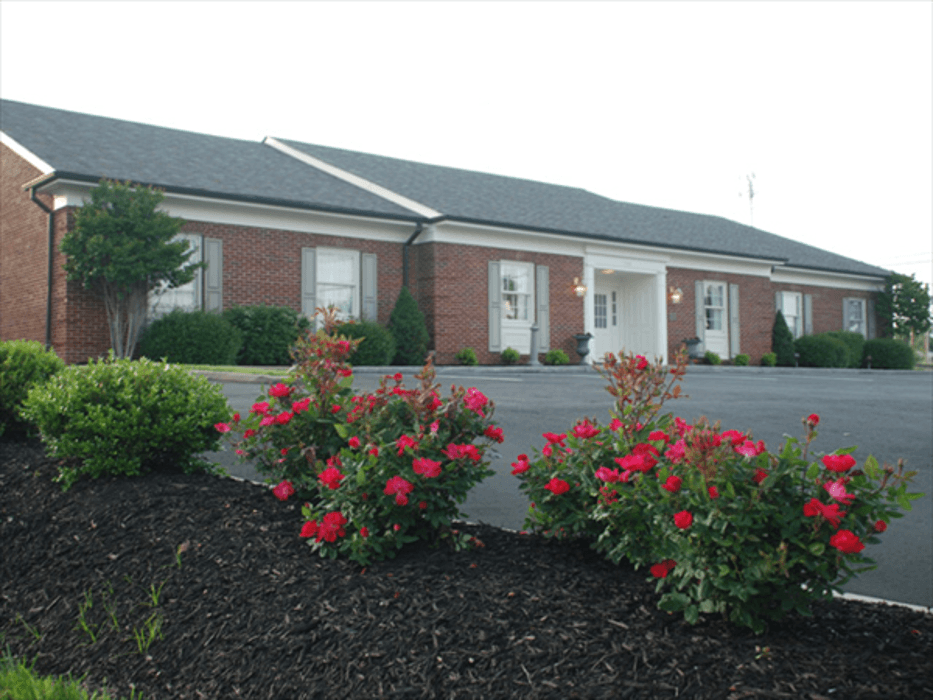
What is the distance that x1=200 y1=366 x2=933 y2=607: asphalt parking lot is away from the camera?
160 inches

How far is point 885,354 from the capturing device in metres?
26.9

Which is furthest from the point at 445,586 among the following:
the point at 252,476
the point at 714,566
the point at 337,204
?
the point at 337,204

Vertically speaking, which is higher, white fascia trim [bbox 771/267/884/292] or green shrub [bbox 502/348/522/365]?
white fascia trim [bbox 771/267/884/292]

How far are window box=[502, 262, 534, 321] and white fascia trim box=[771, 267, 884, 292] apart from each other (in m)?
10.2

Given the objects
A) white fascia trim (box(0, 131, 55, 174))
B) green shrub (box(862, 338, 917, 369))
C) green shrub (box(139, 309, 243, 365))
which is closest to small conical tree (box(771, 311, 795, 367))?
green shrub (box(862, 338, 917, 369))

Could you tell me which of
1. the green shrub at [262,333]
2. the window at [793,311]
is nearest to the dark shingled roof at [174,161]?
the green shrub at [262,333]

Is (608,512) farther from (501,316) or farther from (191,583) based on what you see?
(501,316)

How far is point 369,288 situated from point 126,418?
1396cm

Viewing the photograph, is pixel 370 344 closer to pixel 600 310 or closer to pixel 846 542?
pixel 600 310

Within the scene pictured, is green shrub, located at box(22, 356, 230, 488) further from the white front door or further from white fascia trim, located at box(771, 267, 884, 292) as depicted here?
white fascia trim, located at box(771, 267, 884, 292)

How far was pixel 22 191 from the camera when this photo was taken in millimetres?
16516

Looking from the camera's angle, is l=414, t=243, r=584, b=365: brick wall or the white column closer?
l=414, t=243, r=584, b=365: brick wall

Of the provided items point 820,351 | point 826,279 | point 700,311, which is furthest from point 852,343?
point 700,311

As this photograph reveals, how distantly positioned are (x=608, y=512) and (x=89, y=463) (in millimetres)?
2901
